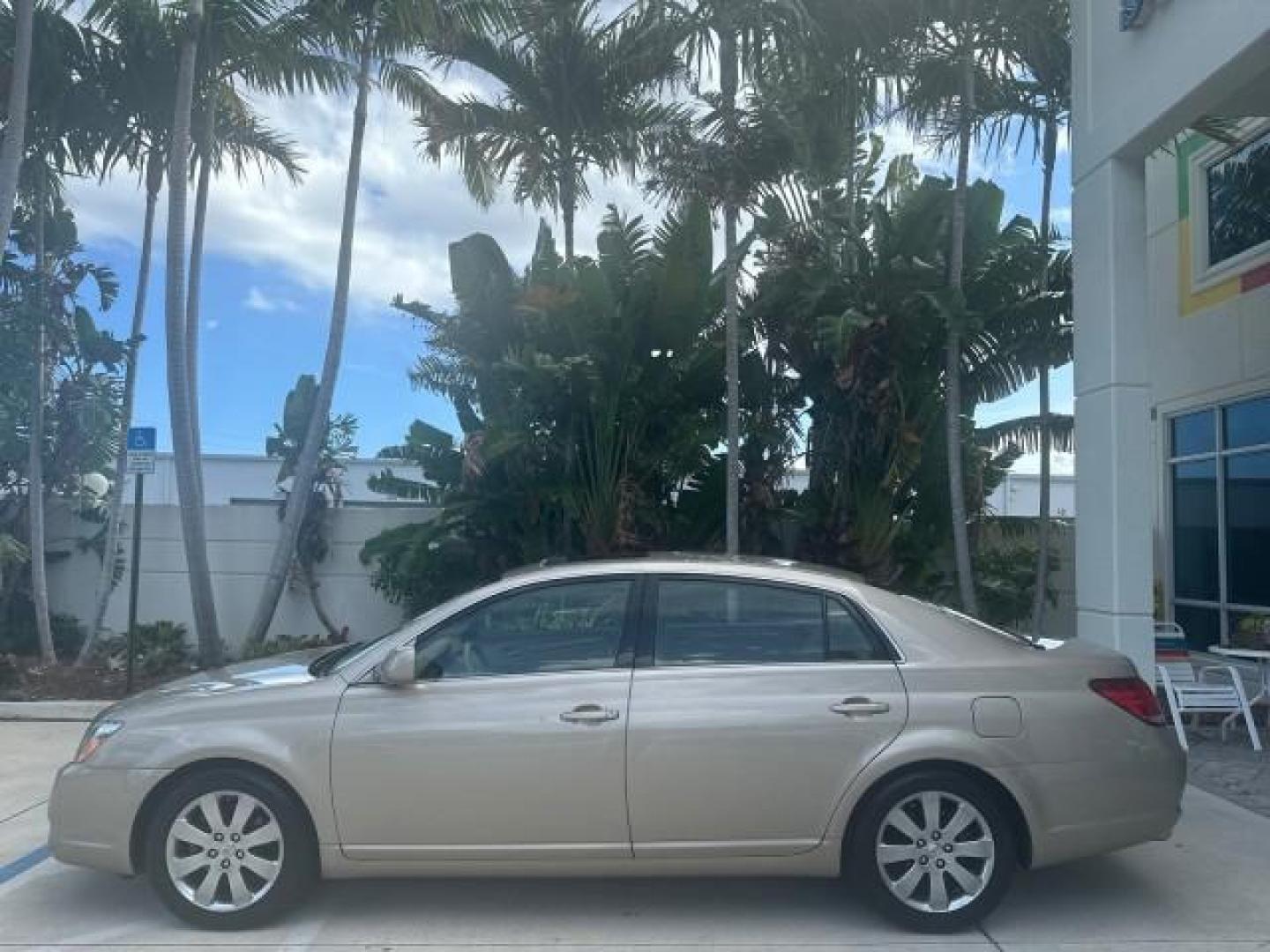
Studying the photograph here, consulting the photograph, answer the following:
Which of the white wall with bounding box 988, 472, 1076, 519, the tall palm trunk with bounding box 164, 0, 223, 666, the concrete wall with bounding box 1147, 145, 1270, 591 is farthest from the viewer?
the white wall with bounding box 988, 472, 1076, 519

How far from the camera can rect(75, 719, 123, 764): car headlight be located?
5.42 m

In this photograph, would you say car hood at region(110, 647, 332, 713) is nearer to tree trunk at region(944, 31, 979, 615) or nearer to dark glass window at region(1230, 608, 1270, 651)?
tree trunk at region(944, 31, 979, 615)

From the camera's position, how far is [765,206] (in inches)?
457

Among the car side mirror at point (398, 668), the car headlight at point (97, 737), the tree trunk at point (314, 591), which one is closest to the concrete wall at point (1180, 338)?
the tree trunk at point (314, 591)

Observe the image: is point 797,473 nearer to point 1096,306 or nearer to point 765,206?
point 765,206

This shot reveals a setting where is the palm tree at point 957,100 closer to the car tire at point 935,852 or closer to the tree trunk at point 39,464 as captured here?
the car tire at point 935,852

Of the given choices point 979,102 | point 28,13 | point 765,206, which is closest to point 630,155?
point 765,206

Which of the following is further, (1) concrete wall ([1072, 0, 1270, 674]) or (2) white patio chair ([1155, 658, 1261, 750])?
(2) white patio chair ([1155, 658, 1261, 750])

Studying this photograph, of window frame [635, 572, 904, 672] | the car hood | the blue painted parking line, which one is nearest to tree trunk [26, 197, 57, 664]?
the blue painted parking line

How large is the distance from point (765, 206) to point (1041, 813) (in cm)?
750

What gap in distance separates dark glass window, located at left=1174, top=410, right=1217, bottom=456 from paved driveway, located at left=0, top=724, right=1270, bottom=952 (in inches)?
333

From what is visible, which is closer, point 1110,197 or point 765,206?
point 1110,197

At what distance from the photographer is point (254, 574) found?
13406 mm

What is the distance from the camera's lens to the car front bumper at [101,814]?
531 cm
